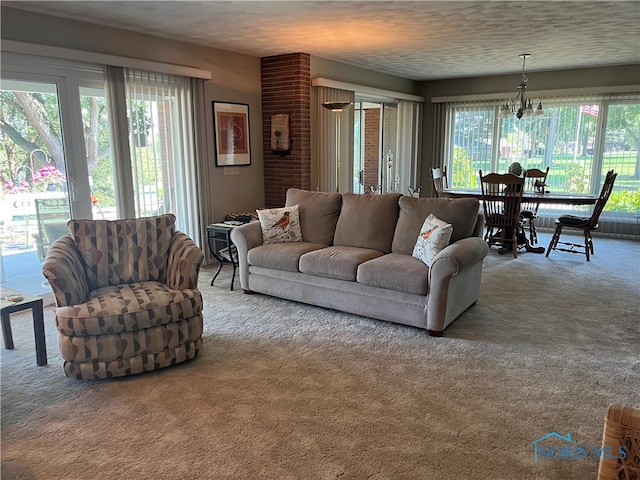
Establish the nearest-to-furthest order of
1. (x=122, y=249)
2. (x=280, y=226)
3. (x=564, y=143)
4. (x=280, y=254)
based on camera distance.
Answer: (x=122, y=249), (x=280, y=254), (x=280, y=226), (x=564, y=143)

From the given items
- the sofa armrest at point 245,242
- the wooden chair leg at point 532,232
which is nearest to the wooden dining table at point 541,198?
the wooden chair leg at point 532,232

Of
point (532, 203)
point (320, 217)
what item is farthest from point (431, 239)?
point (532, 203)

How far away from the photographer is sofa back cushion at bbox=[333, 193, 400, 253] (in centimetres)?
405

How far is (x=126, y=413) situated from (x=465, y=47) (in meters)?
4.98

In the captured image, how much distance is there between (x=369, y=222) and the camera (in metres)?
4.11

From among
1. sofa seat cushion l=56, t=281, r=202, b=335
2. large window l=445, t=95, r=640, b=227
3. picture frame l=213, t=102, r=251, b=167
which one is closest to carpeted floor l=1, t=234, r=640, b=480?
sofa seat cushion l=56, t=281, r=202, b=335

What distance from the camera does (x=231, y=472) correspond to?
197cm

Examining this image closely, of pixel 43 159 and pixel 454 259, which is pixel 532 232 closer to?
pixel 454 259

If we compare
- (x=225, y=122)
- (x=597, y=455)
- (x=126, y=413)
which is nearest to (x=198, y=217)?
(x=225, y=122)

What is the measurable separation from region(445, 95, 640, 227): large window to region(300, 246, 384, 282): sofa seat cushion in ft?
15.9

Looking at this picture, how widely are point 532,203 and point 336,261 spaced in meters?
3.95

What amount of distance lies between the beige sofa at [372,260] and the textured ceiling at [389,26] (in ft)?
5.09

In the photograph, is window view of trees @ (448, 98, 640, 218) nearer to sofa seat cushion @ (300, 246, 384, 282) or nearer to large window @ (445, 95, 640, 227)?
large window @ (445, 95, 640, 227)

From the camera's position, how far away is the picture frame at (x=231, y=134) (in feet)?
17.6
